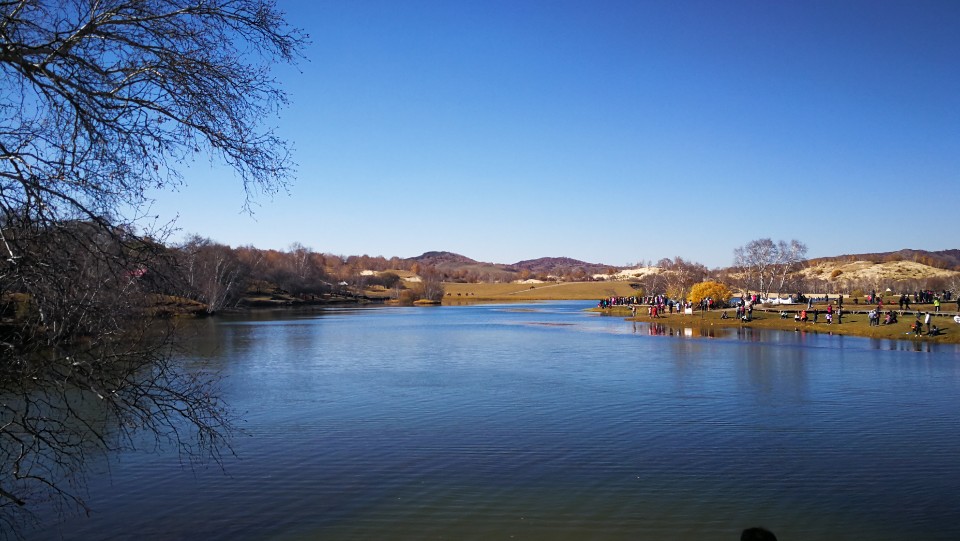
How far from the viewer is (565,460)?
41.3 feet

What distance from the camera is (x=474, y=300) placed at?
14525cm

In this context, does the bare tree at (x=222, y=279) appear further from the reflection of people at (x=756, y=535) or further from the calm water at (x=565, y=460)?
the reflection of people at (x=756, y=535)

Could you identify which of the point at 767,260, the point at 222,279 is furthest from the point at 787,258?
the point at 222,279

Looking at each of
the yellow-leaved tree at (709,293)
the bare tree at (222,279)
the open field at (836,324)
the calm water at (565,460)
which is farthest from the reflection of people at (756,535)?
the yellow-leaved tree at (709,293)

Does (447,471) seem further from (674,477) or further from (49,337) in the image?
(49,337)

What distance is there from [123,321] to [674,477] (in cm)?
925

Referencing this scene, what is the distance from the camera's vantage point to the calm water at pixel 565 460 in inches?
374

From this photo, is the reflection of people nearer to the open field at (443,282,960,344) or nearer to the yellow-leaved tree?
the open field at (443,282,960,344)

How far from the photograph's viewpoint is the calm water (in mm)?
9508

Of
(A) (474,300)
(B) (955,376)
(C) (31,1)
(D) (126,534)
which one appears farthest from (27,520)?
(A) (474,300)

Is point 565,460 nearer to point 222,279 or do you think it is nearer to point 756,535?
point 756,535

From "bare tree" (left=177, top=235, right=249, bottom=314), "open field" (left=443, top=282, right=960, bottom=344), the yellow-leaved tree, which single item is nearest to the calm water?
"open field" (left=443, top=282, right=960, bottom=344)

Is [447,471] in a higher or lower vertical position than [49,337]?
lower

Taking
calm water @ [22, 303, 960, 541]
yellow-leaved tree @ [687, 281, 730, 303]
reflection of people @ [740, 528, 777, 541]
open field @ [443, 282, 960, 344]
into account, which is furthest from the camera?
yellow-leaved tree @ [687, 281, 730, 303]
